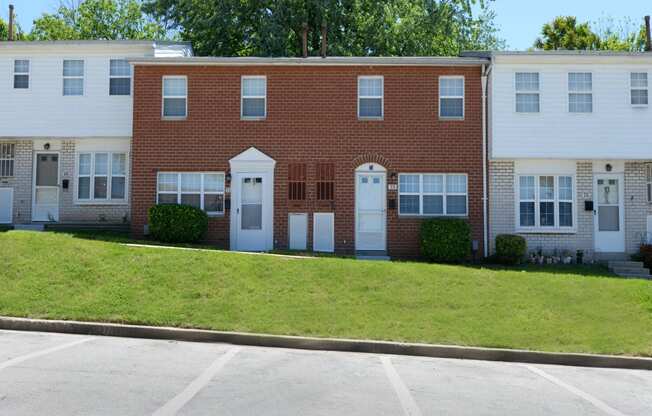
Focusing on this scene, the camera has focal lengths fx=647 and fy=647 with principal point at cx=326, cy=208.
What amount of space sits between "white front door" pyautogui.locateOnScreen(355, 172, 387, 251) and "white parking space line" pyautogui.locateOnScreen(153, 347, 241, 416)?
36.0 ft

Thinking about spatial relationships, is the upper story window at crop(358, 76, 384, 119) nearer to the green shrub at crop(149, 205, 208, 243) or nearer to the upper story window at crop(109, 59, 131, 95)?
the green shrub at crop(149, 205, 208, 243)

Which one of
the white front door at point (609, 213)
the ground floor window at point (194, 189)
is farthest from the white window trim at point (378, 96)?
the white front door at point (609, 213)

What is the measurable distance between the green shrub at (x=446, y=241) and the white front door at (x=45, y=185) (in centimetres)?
1254

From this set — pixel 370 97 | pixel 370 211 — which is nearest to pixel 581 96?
pixel 370 97

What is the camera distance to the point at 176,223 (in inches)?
762

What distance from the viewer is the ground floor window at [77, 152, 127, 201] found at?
21938mm

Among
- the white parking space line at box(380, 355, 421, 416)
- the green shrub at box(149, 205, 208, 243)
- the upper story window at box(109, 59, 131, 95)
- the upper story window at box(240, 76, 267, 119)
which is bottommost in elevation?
the white parking space line at box(380, 355, 421, 416)

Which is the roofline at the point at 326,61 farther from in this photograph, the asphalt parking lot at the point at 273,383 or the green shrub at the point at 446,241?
the asphalt parking lot at the point at 273,383

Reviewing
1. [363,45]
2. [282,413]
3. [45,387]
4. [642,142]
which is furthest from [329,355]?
[363,45]

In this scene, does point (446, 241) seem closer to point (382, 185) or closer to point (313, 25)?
point (382, 185)

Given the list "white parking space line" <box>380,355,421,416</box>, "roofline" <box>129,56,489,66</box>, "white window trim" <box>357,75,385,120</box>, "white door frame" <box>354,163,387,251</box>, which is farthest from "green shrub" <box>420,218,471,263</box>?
"white parking space line" <box>380,355,421,416</box>

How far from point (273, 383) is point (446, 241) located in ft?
40.0

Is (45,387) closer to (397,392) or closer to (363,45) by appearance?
(397,392)

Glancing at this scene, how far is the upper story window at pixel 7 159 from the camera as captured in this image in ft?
73.2
